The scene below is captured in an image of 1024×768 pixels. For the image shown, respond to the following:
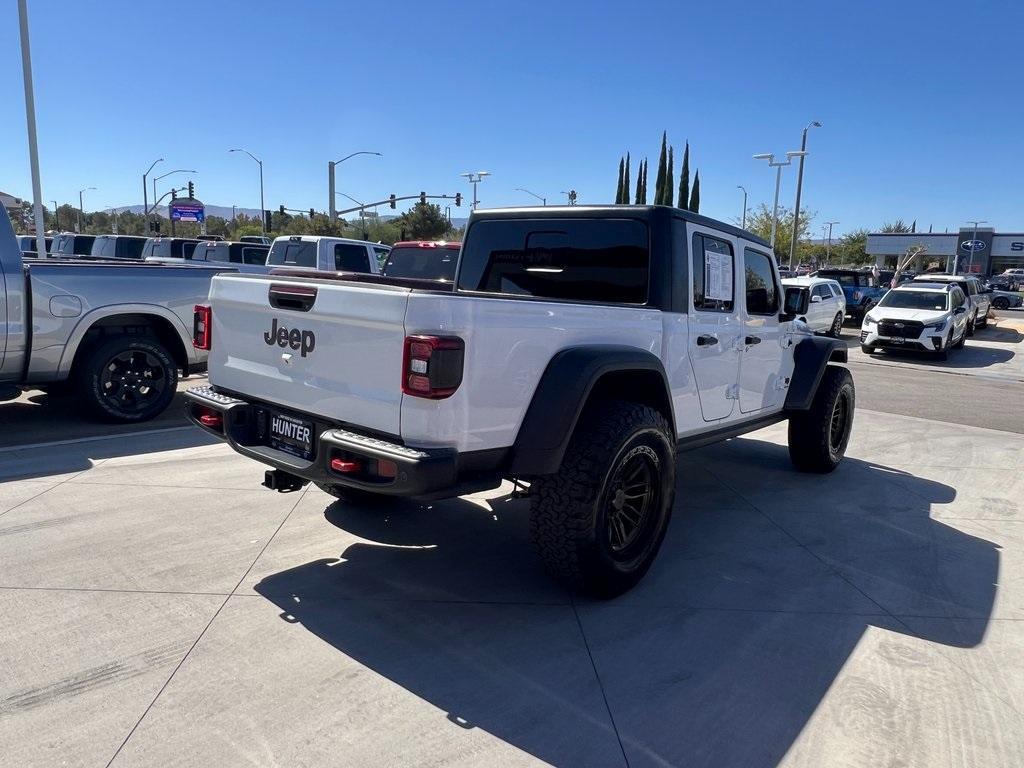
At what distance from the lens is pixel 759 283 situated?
17.7ft

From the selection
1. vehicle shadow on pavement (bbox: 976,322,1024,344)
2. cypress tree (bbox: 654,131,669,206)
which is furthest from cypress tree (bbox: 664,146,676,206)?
vehicle shadow on pavement (bbox: 976,322,1024,344)

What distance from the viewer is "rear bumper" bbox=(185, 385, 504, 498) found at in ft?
9.73

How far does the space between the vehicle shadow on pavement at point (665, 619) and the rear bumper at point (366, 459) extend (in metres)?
0.74

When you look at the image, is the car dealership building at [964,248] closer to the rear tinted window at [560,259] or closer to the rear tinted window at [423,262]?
the rear tinted window at [423,262]

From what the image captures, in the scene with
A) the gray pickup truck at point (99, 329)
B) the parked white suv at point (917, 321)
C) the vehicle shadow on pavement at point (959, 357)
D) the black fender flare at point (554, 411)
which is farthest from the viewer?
the parked white suv at point (917, 321)

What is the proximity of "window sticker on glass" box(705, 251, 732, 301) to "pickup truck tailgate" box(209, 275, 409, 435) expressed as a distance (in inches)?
89.7

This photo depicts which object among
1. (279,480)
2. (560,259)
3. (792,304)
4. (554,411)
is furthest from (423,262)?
(554,411)

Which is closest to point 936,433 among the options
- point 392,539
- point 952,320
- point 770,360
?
point 770,360

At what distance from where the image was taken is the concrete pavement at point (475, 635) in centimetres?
269

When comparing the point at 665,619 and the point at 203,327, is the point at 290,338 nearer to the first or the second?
the point at 203,327

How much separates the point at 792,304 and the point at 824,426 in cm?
113

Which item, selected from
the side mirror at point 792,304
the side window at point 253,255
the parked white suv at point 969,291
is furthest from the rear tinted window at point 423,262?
the parked white suv at point 969,291

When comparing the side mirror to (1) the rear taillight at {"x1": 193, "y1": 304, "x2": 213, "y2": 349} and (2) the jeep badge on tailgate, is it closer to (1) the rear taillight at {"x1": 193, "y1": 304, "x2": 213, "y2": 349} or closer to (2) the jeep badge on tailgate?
(2) the jeep badge on tailgate

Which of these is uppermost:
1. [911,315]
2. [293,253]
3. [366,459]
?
[293,253]
